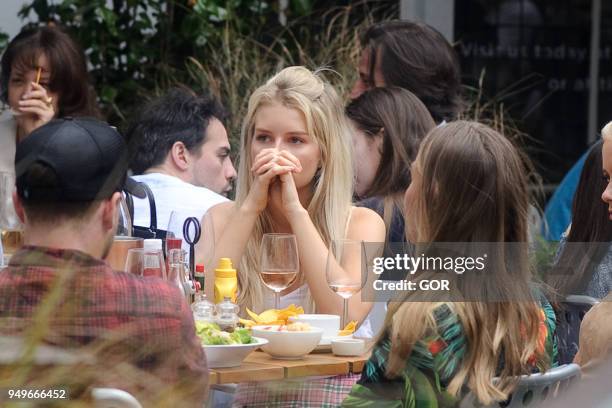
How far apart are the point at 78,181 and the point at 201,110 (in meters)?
2.49

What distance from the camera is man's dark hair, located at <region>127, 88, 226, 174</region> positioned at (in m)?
4.25

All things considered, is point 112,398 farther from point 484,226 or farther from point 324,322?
point 324,322

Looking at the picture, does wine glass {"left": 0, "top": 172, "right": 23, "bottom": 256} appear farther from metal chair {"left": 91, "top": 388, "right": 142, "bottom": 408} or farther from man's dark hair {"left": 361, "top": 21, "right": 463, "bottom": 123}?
man's dark hair {"left": 361, "top": 21, "right": 463, "bottom": 123}

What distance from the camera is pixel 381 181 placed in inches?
150

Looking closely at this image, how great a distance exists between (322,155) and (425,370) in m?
1.26

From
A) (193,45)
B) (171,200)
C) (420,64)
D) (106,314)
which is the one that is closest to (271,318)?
(106,314)

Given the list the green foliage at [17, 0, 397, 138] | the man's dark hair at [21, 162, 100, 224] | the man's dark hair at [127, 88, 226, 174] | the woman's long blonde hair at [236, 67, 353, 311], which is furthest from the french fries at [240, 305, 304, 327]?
the green foliage at [17, 0, 397, 138]

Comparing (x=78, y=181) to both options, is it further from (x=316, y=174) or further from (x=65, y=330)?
(x=316, y=174)

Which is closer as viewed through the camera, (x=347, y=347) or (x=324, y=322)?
(x=347, y=347)

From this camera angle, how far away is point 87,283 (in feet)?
6.28

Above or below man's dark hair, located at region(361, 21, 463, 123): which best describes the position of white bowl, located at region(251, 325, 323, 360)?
below

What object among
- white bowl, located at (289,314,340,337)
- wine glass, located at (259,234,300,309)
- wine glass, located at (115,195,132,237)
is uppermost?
wine glass, located at (115,195,132,237)

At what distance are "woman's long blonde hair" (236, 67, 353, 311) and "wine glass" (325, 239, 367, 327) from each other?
399 mm

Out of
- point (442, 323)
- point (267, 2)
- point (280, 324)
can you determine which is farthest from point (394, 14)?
point (442, 323)
